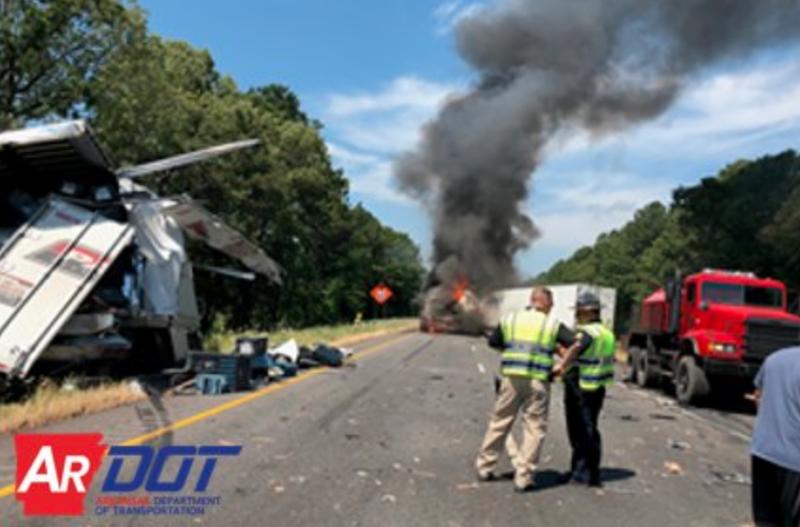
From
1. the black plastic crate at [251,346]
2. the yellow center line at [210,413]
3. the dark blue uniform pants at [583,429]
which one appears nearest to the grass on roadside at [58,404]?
the yellow center line at [210,413]

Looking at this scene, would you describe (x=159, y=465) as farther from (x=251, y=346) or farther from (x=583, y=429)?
(x=251, y=346)

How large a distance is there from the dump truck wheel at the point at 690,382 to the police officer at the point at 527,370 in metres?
9.04

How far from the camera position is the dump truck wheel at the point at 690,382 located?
15.2m

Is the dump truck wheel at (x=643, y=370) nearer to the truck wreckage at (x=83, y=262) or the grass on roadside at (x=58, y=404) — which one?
the truck wreckage at (x=83, y=262)

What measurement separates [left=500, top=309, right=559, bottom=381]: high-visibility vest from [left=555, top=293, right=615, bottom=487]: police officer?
23 centimetres

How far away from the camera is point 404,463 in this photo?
7801mm

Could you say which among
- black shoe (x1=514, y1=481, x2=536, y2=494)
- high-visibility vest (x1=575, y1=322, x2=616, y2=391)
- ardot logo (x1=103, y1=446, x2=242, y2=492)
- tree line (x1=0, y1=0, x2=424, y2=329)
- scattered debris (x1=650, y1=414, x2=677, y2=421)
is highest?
tree line (x1=0, y1=0, x2=424, y2=329)

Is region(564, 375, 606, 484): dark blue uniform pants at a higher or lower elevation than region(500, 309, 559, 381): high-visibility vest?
lower

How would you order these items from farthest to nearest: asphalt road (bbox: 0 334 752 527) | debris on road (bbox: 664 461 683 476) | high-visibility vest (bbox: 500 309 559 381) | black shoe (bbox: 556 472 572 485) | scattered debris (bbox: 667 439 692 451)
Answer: scattered debris (bbox: 667 439 692 451), debris on road (bbox: 664 461 683 476), black shoe (bbox: 556 472 572 485), high-visibility vest (bbox: 500 309 559 381), asphalt road (bbox: 0 334 752 527)

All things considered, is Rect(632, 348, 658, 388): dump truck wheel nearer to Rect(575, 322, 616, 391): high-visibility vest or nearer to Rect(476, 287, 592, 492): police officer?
Rect(575, 322, 616, 391): high-visibility vest

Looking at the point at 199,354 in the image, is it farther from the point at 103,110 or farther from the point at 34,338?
the point at 103,110

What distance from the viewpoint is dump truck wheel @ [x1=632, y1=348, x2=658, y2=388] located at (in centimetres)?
1925

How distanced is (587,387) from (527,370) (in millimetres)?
727

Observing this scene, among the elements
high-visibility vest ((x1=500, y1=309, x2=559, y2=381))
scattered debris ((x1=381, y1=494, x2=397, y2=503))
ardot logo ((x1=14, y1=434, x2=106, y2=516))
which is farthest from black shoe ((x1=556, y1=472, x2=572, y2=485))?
ardot logo ((x1=14, y1=434, x2=106, y2=516))
